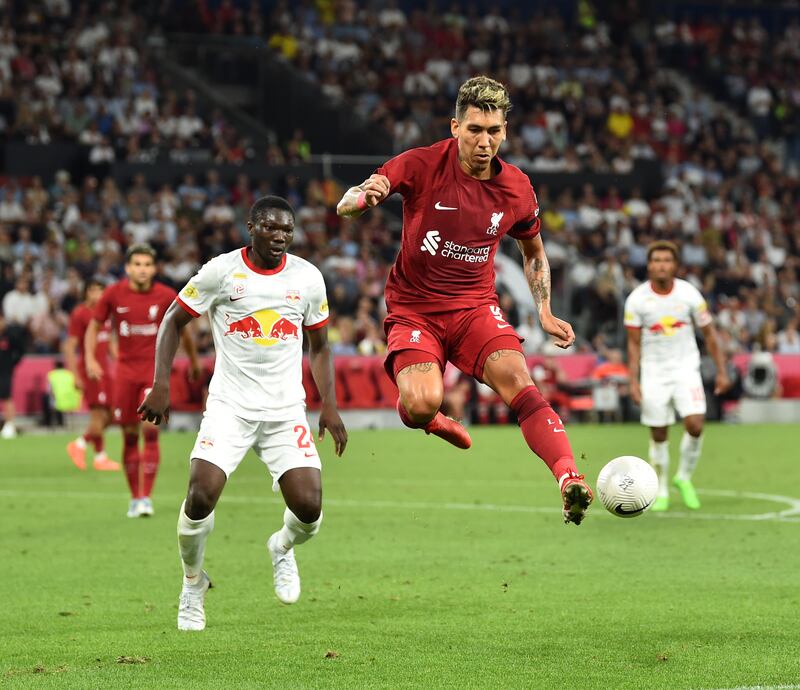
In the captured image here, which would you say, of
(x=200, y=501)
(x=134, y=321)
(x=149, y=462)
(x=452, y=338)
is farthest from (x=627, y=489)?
(x=134, y=321)

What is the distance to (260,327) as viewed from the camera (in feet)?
28.2

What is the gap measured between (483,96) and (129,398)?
6845 mm

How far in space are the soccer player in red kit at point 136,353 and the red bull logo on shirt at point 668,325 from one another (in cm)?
490

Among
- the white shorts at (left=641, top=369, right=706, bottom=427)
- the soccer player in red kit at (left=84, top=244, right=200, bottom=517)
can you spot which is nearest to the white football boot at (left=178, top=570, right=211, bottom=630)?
the soccer player in red kit at (left=84, top=244, right=200, bottom=517)

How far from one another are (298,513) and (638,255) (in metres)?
24.5

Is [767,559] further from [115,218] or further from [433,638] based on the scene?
[115,218]

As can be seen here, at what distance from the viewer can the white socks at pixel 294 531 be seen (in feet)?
28.2

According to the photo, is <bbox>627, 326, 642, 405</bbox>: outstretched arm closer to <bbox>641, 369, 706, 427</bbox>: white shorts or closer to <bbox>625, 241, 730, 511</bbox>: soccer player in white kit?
<bbox>625, 241, 730, 511</bbox>: soccer player in white kit

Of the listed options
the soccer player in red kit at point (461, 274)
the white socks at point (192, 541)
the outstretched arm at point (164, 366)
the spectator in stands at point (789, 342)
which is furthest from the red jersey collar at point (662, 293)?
the spectator in stands at point (789, 342)

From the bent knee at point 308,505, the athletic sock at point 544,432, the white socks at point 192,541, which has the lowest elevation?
the white socks at point 192,541

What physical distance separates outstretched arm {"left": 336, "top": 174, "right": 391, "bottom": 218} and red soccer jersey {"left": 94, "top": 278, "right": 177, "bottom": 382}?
665cm

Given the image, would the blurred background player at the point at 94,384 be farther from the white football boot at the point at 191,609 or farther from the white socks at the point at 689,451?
the white football boot at the point at 191,609

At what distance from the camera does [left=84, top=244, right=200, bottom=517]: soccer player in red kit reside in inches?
544

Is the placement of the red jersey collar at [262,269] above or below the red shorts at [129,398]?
above
